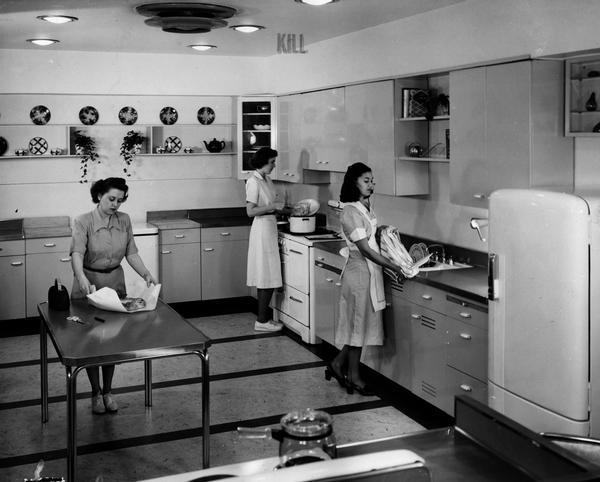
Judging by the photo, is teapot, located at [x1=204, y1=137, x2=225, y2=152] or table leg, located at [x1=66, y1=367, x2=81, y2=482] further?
teapot, located at [x1=204, y1=137, x2=225, y2=152]

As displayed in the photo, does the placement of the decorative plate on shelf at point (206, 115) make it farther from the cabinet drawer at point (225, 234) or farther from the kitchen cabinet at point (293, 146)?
the cabinet drawer at point (225, 234)

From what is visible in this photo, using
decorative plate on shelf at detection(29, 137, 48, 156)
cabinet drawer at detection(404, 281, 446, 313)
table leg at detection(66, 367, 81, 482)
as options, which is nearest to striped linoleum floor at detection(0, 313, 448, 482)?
table leg at detection(66, 367, 81, 482)

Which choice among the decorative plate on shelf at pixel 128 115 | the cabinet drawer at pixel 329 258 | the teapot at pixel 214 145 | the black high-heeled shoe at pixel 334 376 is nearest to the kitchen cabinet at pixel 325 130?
the cabinet drawer at pixel 329 258

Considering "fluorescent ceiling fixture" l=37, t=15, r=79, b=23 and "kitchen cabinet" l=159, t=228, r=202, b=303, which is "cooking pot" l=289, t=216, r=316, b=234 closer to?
"kitchen cabinet" l=159, t=228, r=202, b=303

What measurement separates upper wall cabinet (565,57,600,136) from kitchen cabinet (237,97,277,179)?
4.13 m

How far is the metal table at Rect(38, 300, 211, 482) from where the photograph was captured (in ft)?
12.5

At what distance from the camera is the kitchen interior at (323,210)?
3.78 m

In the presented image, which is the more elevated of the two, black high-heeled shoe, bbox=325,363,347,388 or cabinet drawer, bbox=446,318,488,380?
cabinet drawer, bbox=446,318,488,380

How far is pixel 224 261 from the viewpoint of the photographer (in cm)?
833

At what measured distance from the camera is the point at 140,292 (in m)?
4.83

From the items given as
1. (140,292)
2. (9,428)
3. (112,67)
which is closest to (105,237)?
(140,292)

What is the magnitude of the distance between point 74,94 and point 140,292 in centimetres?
397

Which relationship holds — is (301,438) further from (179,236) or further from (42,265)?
(179,236)

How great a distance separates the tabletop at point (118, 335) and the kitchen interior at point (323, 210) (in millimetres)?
722
